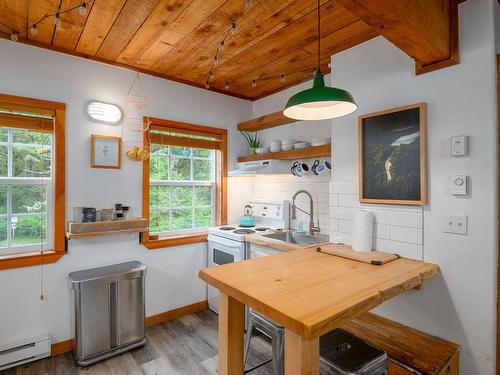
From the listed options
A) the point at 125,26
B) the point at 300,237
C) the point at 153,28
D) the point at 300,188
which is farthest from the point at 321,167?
the point at 125,26

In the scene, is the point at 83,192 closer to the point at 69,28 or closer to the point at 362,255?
the point at 69,28

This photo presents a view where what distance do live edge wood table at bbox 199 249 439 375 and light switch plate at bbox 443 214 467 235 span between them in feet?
0.77

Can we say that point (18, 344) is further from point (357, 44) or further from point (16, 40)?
point (357, 44)

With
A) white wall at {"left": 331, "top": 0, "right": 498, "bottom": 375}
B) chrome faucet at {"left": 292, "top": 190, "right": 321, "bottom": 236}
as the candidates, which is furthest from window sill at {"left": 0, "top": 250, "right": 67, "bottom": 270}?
white wall at {"left": 331, "top": 0, "right": 498, "bottom": 375}

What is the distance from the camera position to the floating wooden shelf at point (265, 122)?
9.76 feet

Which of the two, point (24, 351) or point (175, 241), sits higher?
point (175, 241)

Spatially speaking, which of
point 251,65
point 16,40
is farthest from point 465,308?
point 16,40

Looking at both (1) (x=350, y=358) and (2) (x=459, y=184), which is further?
(2) (x=459, y=184)

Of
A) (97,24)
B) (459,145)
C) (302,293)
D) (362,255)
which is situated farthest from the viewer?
(97,24)

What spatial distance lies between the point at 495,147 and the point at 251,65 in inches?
77.8

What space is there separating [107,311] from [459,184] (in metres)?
2.66

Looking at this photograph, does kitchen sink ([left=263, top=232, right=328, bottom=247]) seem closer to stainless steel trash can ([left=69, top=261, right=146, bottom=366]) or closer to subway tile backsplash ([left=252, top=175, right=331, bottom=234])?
subway tile backsplash ([left=252, top=175, right=331, bottom=234])

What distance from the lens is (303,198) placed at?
9.94 ft

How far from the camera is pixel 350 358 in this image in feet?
4.25
